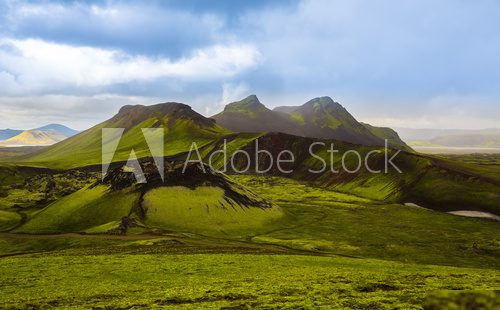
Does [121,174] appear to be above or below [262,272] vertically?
above

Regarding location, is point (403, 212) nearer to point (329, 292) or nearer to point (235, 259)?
point (235, 259)

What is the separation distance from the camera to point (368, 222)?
161 meters

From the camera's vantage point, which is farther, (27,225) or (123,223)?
(27,225)

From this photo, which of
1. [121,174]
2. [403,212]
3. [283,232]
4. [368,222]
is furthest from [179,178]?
[403,212]

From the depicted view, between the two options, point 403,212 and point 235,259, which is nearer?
point 235,259

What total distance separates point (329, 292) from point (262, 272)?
20756mm

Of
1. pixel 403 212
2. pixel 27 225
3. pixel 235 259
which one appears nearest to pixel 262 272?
pixel 235 259

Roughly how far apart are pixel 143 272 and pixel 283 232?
77.3m

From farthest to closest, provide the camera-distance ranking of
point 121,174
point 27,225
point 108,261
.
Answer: point 121,174, point 27,225, point 108,261

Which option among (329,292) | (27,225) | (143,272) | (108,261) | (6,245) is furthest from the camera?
(27,225)

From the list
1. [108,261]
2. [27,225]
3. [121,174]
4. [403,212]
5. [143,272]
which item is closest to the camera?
[143,272]

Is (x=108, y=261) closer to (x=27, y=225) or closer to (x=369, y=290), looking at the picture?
(x=369, y=290)

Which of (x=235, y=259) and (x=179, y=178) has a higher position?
(x=179, y=178)

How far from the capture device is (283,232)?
136500 millimetres
